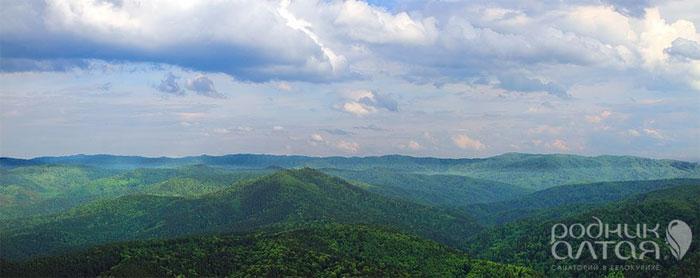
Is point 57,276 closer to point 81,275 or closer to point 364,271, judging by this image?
point 81,275

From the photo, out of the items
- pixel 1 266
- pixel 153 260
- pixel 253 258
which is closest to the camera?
pixel 1 266

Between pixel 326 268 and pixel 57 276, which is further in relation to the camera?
pixel 326 268

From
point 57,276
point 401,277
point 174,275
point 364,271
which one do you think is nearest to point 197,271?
point 174,275

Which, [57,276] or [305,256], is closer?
[57,276]

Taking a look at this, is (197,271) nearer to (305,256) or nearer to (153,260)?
(153,260)

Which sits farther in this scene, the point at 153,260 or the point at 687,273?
the point at 687,273

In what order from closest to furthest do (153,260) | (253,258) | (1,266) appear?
(1,266)
(153,260)
(253,258)

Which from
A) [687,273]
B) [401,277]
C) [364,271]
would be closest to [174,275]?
[364,271]

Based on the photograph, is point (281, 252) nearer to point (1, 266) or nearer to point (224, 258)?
point (224, 258)
